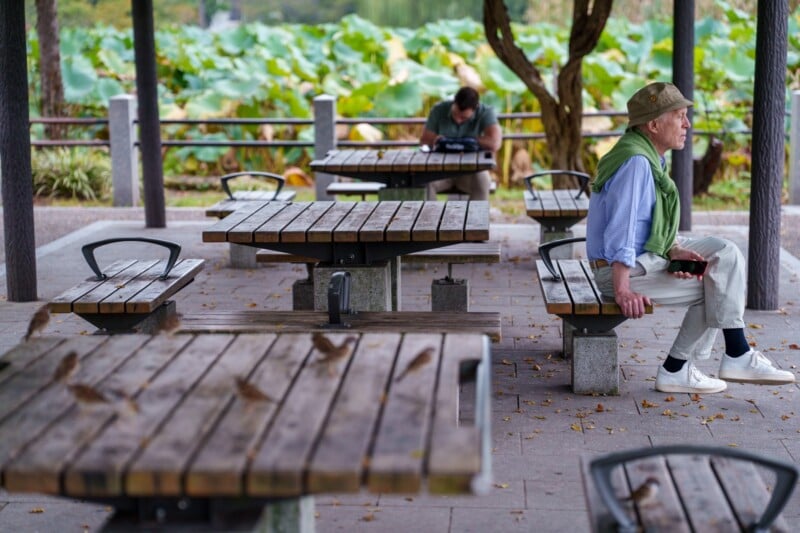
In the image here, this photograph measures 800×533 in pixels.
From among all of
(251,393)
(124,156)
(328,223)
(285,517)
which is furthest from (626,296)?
(124,156)

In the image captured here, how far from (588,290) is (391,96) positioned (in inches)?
392

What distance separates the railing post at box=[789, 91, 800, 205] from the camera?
39.3 ft

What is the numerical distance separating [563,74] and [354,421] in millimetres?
8311

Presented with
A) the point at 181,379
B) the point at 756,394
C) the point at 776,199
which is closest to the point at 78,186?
the point at 776,199

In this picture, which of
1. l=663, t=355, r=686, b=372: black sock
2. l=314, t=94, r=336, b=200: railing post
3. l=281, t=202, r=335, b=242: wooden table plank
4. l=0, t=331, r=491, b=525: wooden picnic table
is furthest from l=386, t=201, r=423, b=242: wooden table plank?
l=314, t=94, r=336, b=200: railing post

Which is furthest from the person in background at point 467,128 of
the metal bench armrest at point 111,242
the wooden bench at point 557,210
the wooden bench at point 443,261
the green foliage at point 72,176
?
the green foliage at point 72,176

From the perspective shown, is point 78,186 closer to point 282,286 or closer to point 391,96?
point 391,96

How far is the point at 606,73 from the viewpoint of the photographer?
15562mm

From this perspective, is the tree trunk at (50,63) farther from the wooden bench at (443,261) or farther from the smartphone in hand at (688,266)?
the smartphone in hand at (688,266)

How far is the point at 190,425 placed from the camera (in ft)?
8.78

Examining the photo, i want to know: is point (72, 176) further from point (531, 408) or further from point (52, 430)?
point (52, 430)

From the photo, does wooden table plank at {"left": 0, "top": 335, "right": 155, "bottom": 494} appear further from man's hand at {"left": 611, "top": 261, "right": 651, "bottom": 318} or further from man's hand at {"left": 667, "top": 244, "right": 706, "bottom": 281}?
man's hand at {"left": 667, "top": 244, "right": 706, "bottom": 281}

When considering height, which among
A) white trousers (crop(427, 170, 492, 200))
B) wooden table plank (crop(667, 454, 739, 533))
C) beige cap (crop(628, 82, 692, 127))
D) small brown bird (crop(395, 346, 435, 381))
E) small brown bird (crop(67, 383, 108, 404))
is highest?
beige cap (crop(628, 82, 692, 127))

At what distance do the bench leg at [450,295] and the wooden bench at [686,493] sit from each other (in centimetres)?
389
